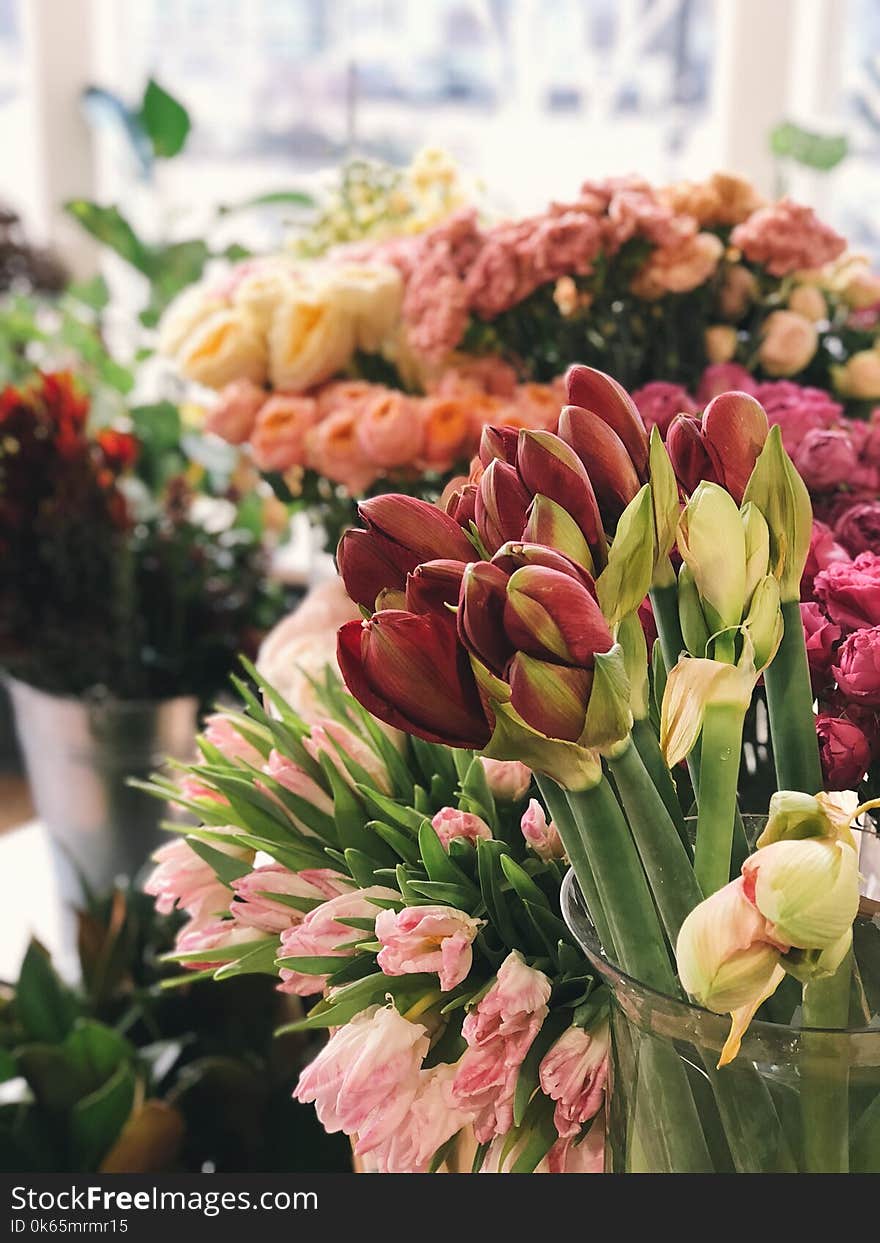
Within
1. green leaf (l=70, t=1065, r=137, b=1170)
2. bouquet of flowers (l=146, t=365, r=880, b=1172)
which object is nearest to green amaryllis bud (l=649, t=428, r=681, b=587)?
bouquet of flowers (l=146, t=365, r=880, b=1172)

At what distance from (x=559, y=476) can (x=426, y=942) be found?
0.41ft

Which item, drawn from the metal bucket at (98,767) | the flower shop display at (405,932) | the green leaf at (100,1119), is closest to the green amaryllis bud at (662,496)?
the flower shop display at (405,932)

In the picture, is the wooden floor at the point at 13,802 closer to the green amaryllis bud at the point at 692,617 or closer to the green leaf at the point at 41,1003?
the green leaf at the point at 41,1003

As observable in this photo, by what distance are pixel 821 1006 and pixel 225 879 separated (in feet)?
0.61

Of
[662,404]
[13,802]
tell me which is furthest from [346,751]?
[13,802]

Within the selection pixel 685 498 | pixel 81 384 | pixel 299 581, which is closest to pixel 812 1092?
pixel 685 498

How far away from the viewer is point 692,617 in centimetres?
29

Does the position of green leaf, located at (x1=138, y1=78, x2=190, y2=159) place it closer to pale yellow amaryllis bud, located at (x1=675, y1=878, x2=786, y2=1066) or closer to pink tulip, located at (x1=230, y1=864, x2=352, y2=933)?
pink tulip, located at (x1=230, y1=864, x2=352, y2=933)

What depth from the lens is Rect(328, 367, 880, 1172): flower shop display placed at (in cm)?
24

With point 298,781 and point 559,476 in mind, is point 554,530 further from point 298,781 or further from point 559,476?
point 298,781

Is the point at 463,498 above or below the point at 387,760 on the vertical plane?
above

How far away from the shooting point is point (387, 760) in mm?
415

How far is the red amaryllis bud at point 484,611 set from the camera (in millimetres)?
240

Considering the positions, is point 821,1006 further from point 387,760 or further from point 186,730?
point 186,730
